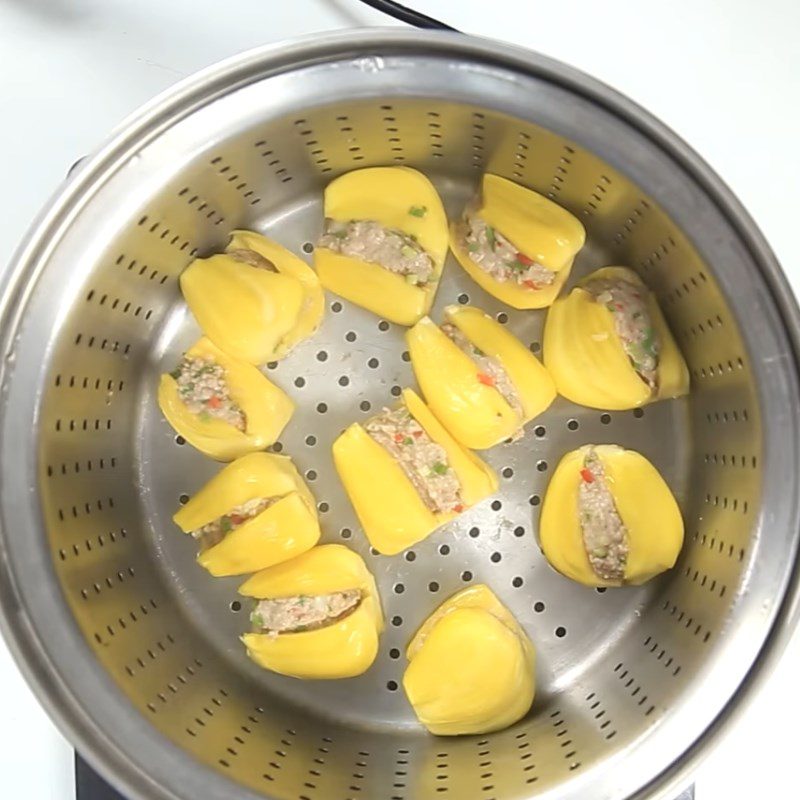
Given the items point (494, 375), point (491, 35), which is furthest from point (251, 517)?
point (491, 35)

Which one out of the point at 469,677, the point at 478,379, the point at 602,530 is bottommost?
the point at 469,677

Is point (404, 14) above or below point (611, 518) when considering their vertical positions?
above

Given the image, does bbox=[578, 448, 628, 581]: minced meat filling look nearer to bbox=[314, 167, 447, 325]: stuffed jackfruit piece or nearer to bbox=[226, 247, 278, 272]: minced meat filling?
bbox=[314, 167, 447, 325]: stuffed jackfruit piece

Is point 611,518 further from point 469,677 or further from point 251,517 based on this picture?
point 251,517

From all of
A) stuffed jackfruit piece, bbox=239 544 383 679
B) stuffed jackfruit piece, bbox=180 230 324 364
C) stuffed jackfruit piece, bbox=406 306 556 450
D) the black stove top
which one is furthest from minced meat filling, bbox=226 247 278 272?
the black stove top

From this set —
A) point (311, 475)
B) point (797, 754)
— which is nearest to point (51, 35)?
point (311, 475)
